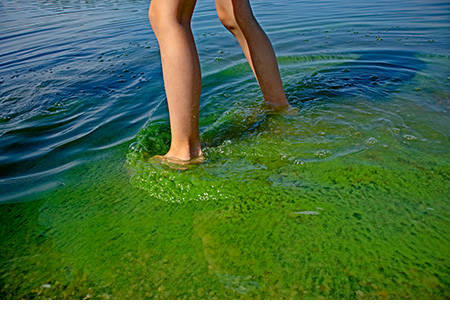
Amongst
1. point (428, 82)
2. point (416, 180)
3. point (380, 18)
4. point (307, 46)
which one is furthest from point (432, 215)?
point (380, 18)

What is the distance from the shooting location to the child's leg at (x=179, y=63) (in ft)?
5.16

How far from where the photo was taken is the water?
1.09 meters

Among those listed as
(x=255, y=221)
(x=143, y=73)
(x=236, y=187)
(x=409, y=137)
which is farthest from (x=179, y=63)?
(x=143, y=73)

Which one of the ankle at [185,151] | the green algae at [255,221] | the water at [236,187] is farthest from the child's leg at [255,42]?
the ankle at [185,151]

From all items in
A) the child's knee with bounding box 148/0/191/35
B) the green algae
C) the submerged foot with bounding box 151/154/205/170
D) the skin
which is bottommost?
the green algae

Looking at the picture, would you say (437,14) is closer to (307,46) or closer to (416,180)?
(307,46)

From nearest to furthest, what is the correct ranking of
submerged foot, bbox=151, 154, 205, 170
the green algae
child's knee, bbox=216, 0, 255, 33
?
1. the green algae
2. submerged foot, bbox=151, 154, 205, 170
3. child's knee, bbox=216, 0, 255, 33

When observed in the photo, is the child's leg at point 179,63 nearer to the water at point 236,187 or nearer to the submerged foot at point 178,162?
the submerged foot at point 178,162

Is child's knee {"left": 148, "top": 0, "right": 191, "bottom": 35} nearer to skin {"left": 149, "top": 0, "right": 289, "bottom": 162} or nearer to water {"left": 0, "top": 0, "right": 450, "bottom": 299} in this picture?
skin {"left": 149, "top": 0, "right": 289, "bottom": 162}

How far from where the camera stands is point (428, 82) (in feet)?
8.45

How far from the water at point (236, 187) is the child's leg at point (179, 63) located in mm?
241

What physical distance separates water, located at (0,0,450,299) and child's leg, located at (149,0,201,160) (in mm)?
241

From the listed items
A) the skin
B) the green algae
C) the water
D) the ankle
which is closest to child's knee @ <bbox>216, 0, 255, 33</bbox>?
the skin

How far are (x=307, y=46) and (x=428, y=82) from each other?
161 centimetres
